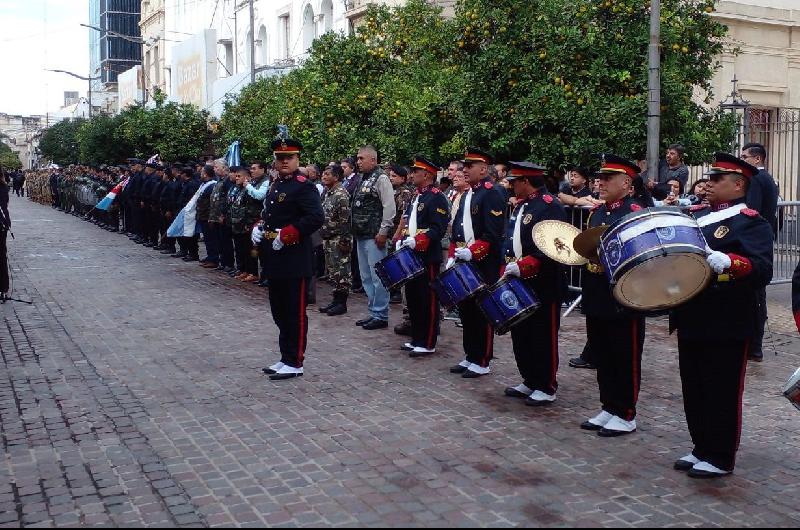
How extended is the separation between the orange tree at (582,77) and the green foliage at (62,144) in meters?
48.6

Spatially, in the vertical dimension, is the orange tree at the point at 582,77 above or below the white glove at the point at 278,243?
above

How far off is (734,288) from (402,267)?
4.31 m

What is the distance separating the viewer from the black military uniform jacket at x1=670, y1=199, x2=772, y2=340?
599 cm

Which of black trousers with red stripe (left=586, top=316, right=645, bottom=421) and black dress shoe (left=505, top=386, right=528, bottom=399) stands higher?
black trousers with red stripe (left=586, top=316, right=645, bottom=421)

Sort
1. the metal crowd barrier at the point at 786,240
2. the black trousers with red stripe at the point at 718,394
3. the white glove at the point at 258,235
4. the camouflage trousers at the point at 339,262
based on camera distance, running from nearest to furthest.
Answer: the black trousers with red stripe at the point at 718,394 < the white glove at the point at 258,235 < the metal crowd barrier at the point at 786,240 < the camouflage trousers at the point at 339,262

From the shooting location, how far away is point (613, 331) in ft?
23.4

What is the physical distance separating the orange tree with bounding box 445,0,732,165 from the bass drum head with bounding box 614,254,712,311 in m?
8.56

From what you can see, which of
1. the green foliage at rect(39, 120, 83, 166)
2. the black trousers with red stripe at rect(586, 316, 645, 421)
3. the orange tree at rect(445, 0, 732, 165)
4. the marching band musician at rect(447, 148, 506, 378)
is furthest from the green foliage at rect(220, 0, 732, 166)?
the green foliage at rect(39, 120, 83, 166)

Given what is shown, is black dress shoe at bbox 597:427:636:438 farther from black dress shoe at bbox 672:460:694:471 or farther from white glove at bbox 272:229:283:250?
white glove at bbox 272:229:283:250

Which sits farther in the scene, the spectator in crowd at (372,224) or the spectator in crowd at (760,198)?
the spectator in crowd at (372,224)

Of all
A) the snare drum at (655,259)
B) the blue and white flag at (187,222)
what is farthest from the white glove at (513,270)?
the blue and white flag at (187,222)

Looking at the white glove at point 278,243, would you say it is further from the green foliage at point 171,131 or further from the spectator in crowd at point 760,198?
the green foliage at point 171,131

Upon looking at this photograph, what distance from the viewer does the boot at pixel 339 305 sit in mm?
12805

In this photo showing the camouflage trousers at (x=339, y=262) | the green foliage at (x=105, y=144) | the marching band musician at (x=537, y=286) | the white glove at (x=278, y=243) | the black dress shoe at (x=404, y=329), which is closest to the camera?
the marching band musician at (x=537, y=286)
